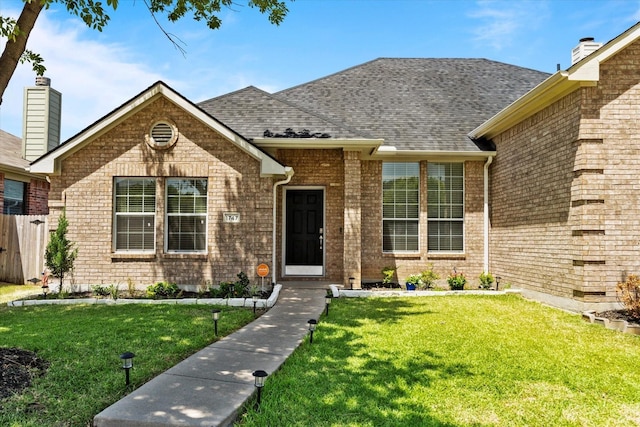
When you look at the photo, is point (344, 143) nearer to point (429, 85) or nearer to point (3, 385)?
point (429, 85)

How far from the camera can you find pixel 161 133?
9.91 meters

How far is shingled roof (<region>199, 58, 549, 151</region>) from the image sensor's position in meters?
11.2

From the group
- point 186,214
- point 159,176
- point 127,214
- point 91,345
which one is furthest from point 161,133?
point 91,345

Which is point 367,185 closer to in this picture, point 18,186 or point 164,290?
point 164,290

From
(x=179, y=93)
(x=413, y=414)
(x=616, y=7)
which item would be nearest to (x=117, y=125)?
(x=179, y=93)

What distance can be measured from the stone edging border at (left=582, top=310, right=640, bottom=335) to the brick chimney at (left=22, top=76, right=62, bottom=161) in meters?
17.9

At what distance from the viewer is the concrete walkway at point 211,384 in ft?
11.3

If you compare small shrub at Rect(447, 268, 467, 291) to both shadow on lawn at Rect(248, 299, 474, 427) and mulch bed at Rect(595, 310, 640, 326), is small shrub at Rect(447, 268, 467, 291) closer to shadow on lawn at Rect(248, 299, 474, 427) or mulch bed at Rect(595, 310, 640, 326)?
mulch bed at Rect(595, 310, 640, 326)

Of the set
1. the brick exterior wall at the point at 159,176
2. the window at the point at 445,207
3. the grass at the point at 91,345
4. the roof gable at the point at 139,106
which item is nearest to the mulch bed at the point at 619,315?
the window at the point at 445,207

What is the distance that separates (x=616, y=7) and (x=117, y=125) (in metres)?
12.8

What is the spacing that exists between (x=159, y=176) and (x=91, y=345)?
5297 mm

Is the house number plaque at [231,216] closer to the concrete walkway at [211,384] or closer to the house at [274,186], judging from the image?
the house at [274,186]

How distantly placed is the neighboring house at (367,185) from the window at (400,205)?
0.10ft

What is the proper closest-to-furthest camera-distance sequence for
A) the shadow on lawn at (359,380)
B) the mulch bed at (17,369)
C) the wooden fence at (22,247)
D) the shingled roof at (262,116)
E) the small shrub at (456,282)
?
the shadow on lawn at (359,380) < the mulch bed at (17,369) < the shingled roof at (262,116) < the small shrub at (456,282) < the wooden fence at (22,247)
